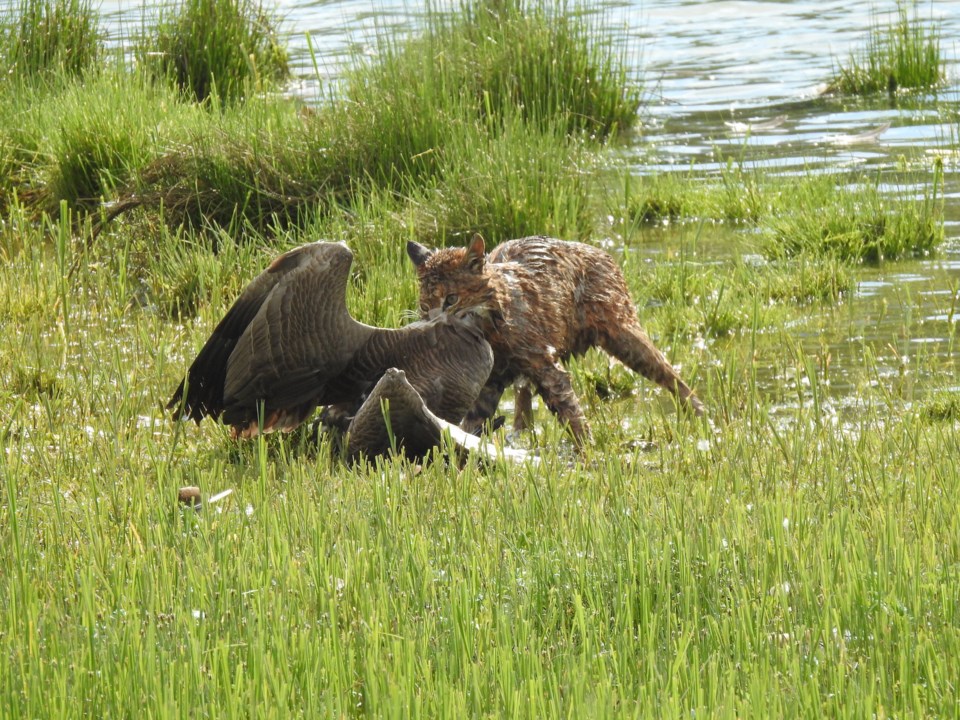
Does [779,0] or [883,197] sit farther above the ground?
[779,0]

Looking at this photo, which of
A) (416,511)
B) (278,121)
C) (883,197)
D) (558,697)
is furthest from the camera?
(278,121)

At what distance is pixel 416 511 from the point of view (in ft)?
12.6

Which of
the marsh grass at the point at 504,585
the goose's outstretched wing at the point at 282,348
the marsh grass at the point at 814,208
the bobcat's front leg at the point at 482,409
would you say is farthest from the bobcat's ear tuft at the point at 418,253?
the marsh grass at the point at 814,208

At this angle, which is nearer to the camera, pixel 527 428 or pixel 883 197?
pixel 527 428

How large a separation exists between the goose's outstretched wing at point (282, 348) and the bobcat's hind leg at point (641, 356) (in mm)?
1184

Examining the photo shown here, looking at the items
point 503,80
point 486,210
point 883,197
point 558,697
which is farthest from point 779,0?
point 558,697

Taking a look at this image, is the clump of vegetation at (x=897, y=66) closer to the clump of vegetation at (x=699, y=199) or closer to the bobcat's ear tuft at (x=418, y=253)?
the clump of vegetation at (x=699, y=199)

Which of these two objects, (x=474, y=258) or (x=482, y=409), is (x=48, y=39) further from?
(x=474, y=258)

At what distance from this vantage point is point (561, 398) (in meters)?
5.37

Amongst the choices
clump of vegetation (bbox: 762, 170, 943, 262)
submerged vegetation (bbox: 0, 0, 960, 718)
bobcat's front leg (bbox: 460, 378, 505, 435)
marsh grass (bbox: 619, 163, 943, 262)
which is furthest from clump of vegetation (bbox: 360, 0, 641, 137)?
bobcat's front leg (bbox: 460, 378, 505, 435)

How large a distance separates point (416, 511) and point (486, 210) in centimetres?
432

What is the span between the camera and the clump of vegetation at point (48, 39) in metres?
11.5

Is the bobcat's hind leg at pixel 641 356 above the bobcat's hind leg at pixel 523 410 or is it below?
above

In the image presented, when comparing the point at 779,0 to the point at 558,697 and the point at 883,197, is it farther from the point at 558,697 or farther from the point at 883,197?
the point at 558,697
